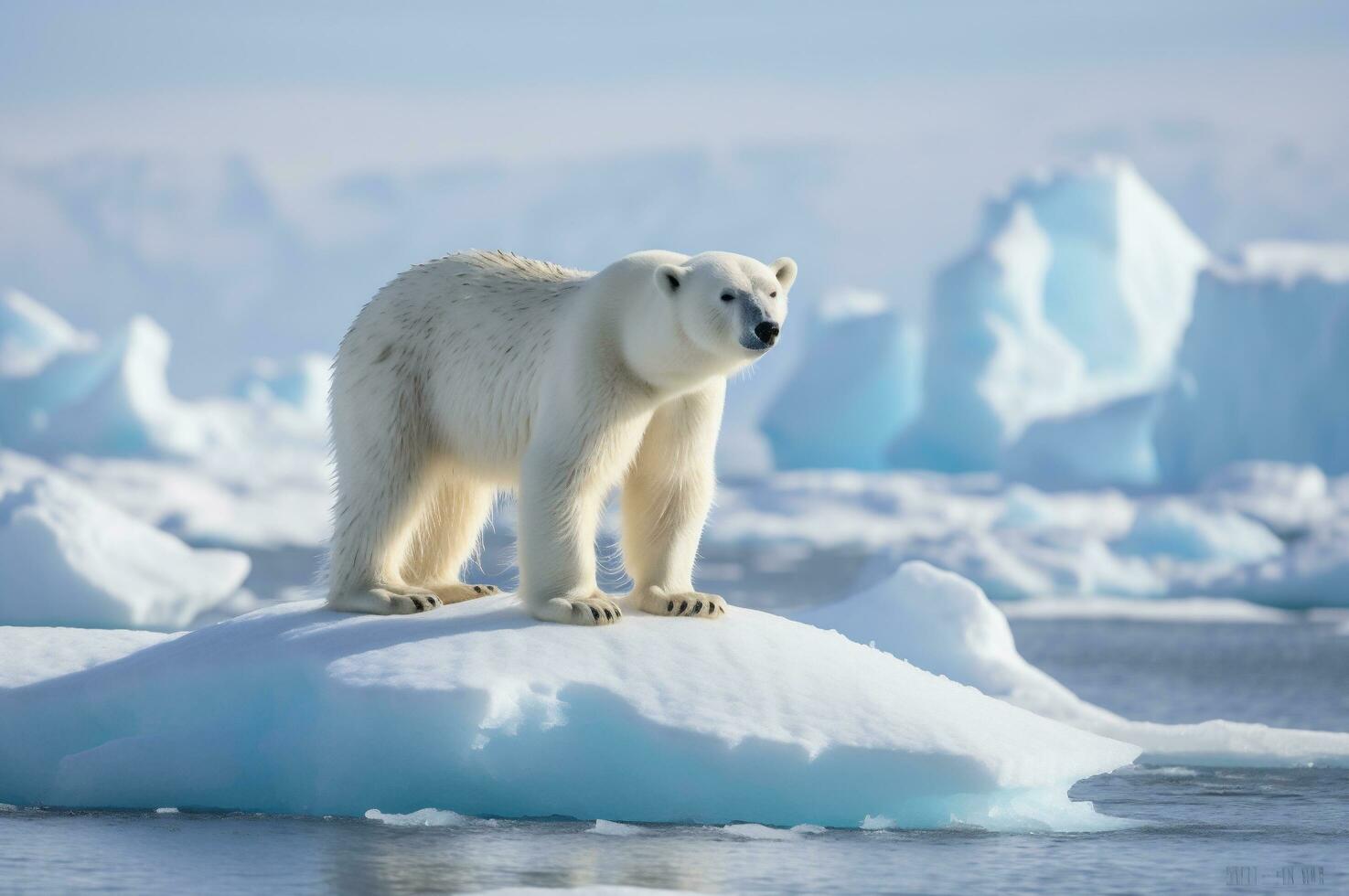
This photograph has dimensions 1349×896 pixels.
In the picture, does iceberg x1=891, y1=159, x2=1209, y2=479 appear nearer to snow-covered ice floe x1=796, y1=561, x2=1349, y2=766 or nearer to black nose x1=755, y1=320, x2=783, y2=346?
snow-covered ice floe x1=796, y1=561, x2=1349, y2=766

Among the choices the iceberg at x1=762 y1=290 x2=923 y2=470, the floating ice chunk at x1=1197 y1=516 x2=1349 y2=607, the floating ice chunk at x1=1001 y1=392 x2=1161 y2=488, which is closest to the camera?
the floating ice chunk at x1=1197 y1=516 x2=1349 y2=607

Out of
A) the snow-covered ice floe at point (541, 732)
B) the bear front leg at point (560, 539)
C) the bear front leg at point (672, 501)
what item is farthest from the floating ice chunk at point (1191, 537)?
the bear front leg at point (560, 539)

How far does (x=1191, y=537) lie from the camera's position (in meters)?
25.0

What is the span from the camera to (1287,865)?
235 inches

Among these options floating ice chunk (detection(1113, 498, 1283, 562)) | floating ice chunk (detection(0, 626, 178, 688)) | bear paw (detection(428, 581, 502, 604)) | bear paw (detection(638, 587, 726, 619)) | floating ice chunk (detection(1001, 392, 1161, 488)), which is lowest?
floating ice chunk (detection(0, 626, 178, 688))


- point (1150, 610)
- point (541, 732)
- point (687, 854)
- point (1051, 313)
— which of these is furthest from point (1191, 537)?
point (687, 854)

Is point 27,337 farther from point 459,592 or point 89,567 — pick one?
point 459,592

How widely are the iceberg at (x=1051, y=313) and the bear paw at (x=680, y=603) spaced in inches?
1229

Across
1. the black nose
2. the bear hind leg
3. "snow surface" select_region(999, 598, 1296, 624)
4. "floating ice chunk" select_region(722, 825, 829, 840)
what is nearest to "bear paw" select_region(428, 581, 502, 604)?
the bear hind leg

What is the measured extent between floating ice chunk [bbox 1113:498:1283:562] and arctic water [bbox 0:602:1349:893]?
1767 centimetres

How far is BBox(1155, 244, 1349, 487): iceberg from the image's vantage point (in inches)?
1249

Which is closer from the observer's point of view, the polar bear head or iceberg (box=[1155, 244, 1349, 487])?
the polar bear head

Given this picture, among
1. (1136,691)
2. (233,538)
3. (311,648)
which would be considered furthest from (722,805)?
(233,538)

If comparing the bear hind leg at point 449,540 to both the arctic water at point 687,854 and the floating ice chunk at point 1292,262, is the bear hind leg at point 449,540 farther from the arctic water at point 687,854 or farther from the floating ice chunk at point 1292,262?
the floating ice chunk at point 1292,262
